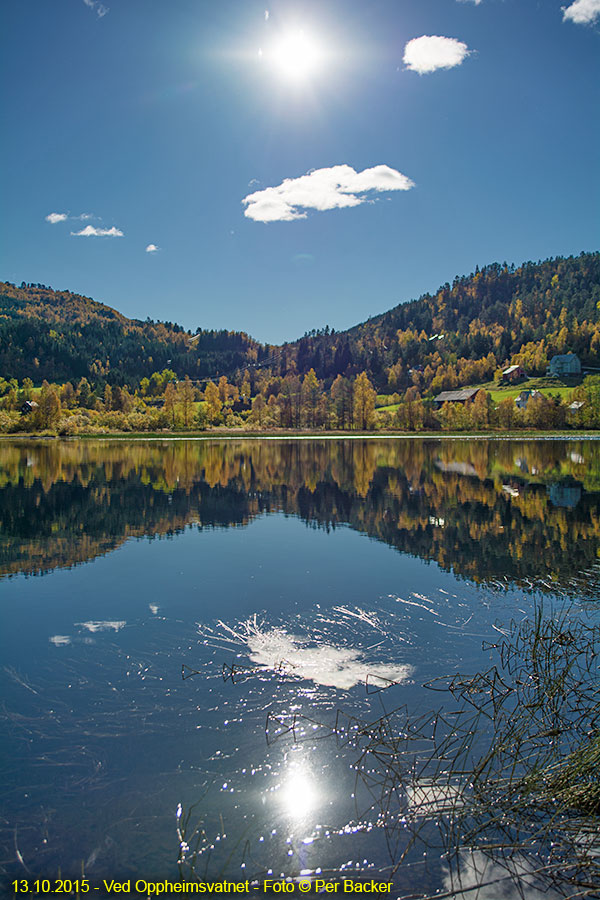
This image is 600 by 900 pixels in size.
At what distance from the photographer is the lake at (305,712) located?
6402 mm

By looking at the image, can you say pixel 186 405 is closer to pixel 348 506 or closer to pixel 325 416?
pixel 325 416

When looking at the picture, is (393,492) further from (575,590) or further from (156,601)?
(156,601)

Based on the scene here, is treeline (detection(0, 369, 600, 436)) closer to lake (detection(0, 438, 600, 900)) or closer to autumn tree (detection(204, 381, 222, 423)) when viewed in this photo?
autumn tree (detection(204, 381, 222, 423))

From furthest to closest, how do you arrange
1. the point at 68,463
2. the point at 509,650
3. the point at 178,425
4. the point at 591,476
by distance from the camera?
the point at 178,425
the point at 68,463
the point at 591,476
the point at 509,650

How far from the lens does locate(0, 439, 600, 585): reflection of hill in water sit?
21.3 meters

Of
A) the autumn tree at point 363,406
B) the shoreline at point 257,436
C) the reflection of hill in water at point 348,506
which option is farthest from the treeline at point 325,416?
the reflection of hill in water at point 348,506

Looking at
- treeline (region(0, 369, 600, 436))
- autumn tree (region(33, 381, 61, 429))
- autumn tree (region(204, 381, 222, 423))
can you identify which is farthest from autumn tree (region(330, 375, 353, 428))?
autumn tree (region(33, 381, 61, 429))

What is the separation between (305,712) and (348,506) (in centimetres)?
2359

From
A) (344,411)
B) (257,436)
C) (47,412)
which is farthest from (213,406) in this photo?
(47,412)

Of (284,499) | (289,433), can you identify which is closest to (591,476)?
(284,499)

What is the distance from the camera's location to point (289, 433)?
141625 mm

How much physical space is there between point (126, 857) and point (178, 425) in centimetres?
13708

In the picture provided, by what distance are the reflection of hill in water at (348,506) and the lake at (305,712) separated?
0.40m

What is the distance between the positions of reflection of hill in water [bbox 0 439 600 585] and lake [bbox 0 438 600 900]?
402 millimetres
